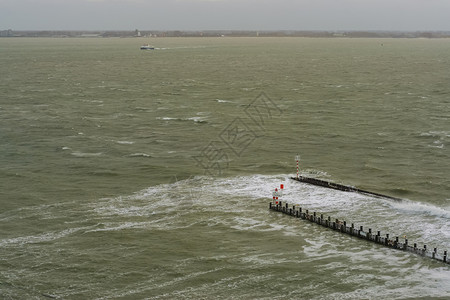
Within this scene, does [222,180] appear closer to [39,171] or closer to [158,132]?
[39,171]

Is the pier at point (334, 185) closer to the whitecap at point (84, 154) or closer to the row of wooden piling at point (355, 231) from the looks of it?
the row of wooden piling at point (355, 231)

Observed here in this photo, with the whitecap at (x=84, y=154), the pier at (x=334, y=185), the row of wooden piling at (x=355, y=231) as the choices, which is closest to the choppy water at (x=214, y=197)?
the whitecap at (x=84, y=154)

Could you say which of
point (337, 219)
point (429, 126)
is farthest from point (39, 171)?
point (429, 126)

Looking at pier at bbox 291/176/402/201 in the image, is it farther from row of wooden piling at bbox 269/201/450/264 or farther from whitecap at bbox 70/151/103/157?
whitecap at bbox 70/151/103/157

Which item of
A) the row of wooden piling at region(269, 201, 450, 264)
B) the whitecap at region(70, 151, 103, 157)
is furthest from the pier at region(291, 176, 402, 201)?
the whitecap at region(70, 151, 103, 157)

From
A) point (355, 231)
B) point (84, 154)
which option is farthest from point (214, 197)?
point (84, 154)

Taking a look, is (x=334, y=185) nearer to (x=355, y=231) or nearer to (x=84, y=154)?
(x=355, y=231)
